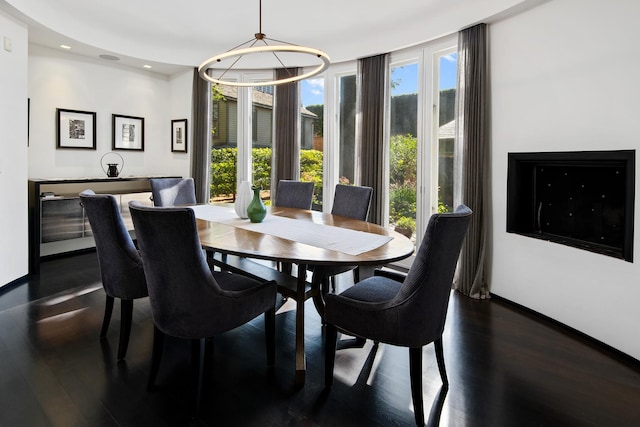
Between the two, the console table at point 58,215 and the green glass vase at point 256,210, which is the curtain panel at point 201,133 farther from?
the green glass vase at point 256,210

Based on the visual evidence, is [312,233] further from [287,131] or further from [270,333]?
[287,131]

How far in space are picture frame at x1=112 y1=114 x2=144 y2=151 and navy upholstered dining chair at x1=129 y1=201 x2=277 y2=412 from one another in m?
Answer: 4.30

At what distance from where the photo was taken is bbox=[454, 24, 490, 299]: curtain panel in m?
3.53

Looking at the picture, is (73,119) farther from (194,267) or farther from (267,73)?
(194,267)

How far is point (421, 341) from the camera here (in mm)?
1812

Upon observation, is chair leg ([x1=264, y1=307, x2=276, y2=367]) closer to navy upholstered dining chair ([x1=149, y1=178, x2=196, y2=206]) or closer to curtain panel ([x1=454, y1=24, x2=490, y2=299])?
curtain panel ([x1=454, y1=24, x2=490, y2=299])

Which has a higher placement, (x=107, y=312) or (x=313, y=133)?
(x=313, y=133)

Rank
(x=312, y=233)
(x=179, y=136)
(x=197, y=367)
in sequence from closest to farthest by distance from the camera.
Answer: (x=197, y=367)
(x=312, y=233)
(x=179, y=136)

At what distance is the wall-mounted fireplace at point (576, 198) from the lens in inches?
102

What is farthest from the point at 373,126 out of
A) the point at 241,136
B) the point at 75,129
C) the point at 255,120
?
the point at 75,129

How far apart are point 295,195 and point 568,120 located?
249cm

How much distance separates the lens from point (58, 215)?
456 centimetres

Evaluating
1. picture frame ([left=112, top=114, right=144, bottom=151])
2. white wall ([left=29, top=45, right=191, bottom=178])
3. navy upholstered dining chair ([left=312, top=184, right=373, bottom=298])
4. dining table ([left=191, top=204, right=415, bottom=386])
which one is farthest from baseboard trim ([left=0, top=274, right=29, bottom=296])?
navy upholstered dining chair ([left=312, top=184, right=373, bottom=298])

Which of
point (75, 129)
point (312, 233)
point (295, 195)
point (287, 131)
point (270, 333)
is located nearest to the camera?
point (270, 333)
